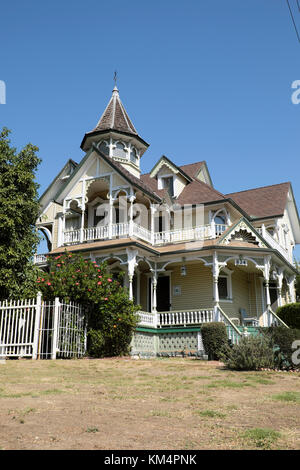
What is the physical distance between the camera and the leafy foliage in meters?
17.4

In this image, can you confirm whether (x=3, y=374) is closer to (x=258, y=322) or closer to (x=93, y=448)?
(x=93, y=448)

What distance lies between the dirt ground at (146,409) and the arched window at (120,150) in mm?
17093

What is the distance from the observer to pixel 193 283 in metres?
24.5

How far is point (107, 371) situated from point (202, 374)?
2.54 meters

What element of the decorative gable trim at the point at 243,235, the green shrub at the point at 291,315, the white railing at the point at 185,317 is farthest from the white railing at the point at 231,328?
the decorative gable trim at the point at 243,235

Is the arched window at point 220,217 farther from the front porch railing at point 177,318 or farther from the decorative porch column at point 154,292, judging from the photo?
the front porch railing at point 177,318

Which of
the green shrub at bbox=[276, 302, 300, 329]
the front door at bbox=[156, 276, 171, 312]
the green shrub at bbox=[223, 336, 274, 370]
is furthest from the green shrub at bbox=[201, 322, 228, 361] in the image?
the front door at bbox=[156, 276, 171, 312]

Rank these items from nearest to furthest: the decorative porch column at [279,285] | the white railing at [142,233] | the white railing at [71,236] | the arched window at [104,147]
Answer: the white railing at [142,233] < the decorative porch column at [279,285] < the white railing at [71,236] < the arched window at [104,147]

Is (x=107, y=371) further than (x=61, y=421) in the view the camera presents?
Yes

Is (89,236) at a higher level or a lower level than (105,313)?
higher

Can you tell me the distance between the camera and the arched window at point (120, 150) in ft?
92.2

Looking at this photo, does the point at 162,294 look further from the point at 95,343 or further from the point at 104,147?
the point at 104,147

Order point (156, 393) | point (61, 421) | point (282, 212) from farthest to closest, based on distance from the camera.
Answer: point (282, 212) → point (156, 393) → point (61, 421)

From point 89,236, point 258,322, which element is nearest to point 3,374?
point 89,236
